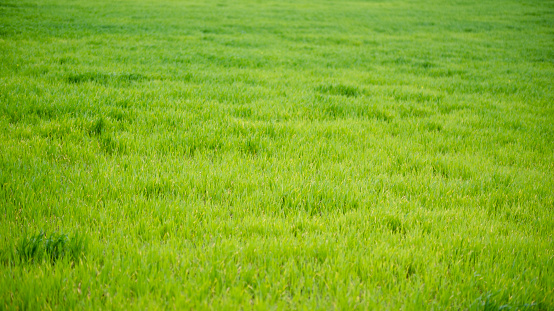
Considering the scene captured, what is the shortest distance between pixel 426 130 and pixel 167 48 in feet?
32.5

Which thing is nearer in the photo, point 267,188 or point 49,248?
point 49,248

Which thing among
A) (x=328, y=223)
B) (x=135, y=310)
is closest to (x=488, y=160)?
(x=328, y=223)

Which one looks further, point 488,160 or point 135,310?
point 488,160

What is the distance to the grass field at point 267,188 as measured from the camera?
7.20 feet

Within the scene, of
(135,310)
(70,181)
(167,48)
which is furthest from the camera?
(167,48)

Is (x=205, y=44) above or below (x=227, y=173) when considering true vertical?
above

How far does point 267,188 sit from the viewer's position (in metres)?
3.41

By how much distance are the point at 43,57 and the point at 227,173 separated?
849 centimetres

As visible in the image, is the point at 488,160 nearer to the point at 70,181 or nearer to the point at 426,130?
the point at 426,130

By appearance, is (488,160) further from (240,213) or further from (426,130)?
(240,213)

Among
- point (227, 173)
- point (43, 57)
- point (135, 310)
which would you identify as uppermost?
point (43, 57)

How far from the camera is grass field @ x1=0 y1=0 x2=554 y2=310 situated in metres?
2.19

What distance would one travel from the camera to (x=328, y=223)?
9.61ft

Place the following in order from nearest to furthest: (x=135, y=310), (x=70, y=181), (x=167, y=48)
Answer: (x=135, y=310) < (x=70, y=181) < (x=167, y=48)
